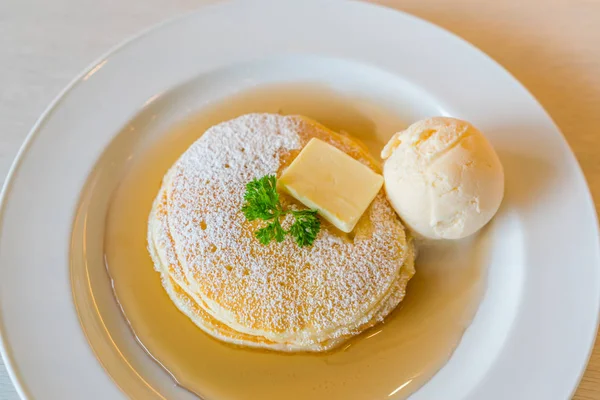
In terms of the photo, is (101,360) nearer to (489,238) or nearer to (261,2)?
(489,238)

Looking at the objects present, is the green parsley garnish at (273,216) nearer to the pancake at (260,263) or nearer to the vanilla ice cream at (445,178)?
the pancake at (260,263)

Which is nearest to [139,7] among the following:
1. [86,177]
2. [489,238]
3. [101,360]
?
[86,177]

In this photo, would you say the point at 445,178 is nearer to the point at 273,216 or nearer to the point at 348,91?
the point at 273,216

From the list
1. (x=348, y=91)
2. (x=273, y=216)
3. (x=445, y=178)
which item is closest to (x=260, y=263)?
(x=273, y=216)

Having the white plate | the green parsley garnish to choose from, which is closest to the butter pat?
the green parsley garnish

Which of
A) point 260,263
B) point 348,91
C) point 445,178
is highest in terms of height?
point 348,91
